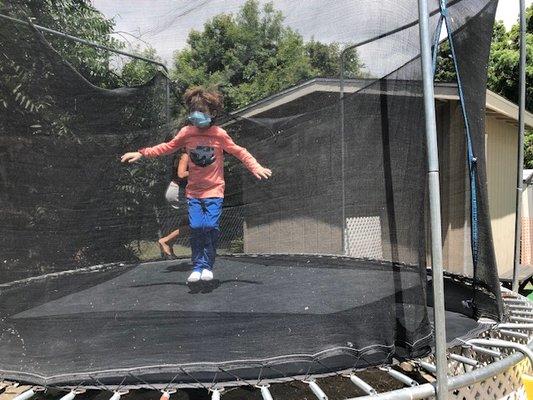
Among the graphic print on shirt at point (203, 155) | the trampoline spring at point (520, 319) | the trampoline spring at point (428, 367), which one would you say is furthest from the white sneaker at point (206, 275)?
the trampoline spring at point (520, 319)

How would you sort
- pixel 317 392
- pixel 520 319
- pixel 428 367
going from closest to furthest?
pixel 317 392 < pixel 428 367 < pixel 520 319

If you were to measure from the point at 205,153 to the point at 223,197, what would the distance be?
212mm

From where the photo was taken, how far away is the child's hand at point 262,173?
222 centimetres

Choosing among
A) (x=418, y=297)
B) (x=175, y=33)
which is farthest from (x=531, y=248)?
(x=175, y=33)

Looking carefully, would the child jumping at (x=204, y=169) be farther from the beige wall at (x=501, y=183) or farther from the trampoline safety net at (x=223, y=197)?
the beige wall at (x=501, y=183)

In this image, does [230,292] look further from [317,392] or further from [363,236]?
[317,392]

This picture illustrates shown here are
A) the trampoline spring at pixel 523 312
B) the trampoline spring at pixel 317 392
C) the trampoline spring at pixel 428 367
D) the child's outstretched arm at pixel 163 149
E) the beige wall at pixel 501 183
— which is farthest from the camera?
the beige wall at pixel 501 183

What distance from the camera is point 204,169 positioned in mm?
2385

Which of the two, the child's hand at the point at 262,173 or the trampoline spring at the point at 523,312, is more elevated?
the child's hand at the point at 262,173

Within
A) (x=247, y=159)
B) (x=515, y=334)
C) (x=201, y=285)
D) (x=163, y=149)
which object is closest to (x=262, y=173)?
(x=247, y=159)

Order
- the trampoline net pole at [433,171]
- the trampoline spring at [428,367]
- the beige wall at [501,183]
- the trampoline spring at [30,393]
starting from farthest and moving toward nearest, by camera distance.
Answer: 1. the beige wall at [501,183]
2. the trampoline spring at [428,367]
3. the trampoline spring at [30,393]
4. the trampoline net pole at [433,171]

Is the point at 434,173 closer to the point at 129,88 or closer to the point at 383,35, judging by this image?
the point at 383,35

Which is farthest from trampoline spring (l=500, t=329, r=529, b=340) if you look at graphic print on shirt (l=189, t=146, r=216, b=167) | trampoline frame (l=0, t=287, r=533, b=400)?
graphic print on shirt (l=189, t=146, r=216, b=167)

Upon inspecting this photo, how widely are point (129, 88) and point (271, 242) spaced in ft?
3.21
